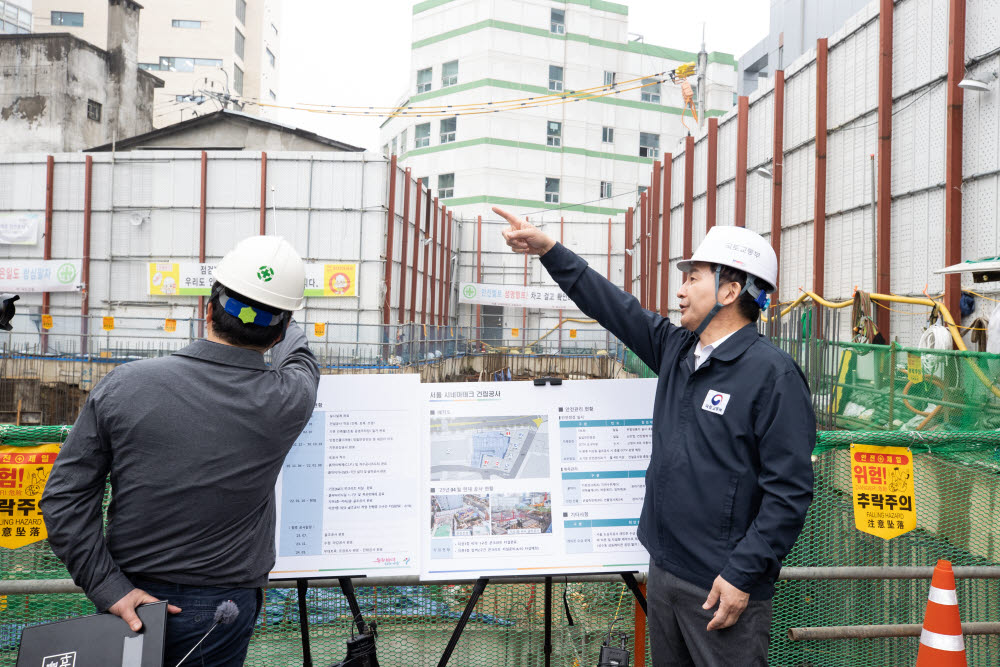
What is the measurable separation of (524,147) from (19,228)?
28.5 m

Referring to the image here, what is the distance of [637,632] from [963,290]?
10.2 metres

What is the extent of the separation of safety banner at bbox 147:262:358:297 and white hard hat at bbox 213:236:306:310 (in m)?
24.2

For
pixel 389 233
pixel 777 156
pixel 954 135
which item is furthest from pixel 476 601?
pixel 389 233

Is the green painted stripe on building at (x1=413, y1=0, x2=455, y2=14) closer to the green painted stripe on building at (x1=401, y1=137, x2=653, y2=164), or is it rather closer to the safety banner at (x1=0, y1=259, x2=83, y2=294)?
the green painted stripe on building at (x1=401, y1=137, x2=653, y2=164)

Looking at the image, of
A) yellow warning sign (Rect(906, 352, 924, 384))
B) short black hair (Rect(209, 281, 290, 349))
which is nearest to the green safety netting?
short black hair (Rect(209, 281, 290, 349))

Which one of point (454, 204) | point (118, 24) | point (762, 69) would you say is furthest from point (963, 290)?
point (454, 204)

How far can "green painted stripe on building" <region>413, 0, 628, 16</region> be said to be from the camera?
47.2m

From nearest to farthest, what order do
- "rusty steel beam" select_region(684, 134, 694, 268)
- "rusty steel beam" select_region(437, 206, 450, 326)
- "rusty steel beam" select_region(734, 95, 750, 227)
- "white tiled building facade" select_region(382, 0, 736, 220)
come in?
"rusty steel beam" select_region(734, 95, 750, 227) → "rusty steel beam" select_region(684, 134, 694, 268) → "rusty steel beam" select_region(437, 206, 450, 326) → "white tiled building facade" select_region(382, 0, 736, 220)

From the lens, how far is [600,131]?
47625mm

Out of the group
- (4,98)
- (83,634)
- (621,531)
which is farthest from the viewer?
(4,98)

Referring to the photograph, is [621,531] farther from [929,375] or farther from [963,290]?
[963,290]

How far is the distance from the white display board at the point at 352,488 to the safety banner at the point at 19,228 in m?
28.5

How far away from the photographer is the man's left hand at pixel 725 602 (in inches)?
93.9

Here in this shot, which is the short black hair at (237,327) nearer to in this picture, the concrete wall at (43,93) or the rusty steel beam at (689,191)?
the rusty steel beam at (689,191)
